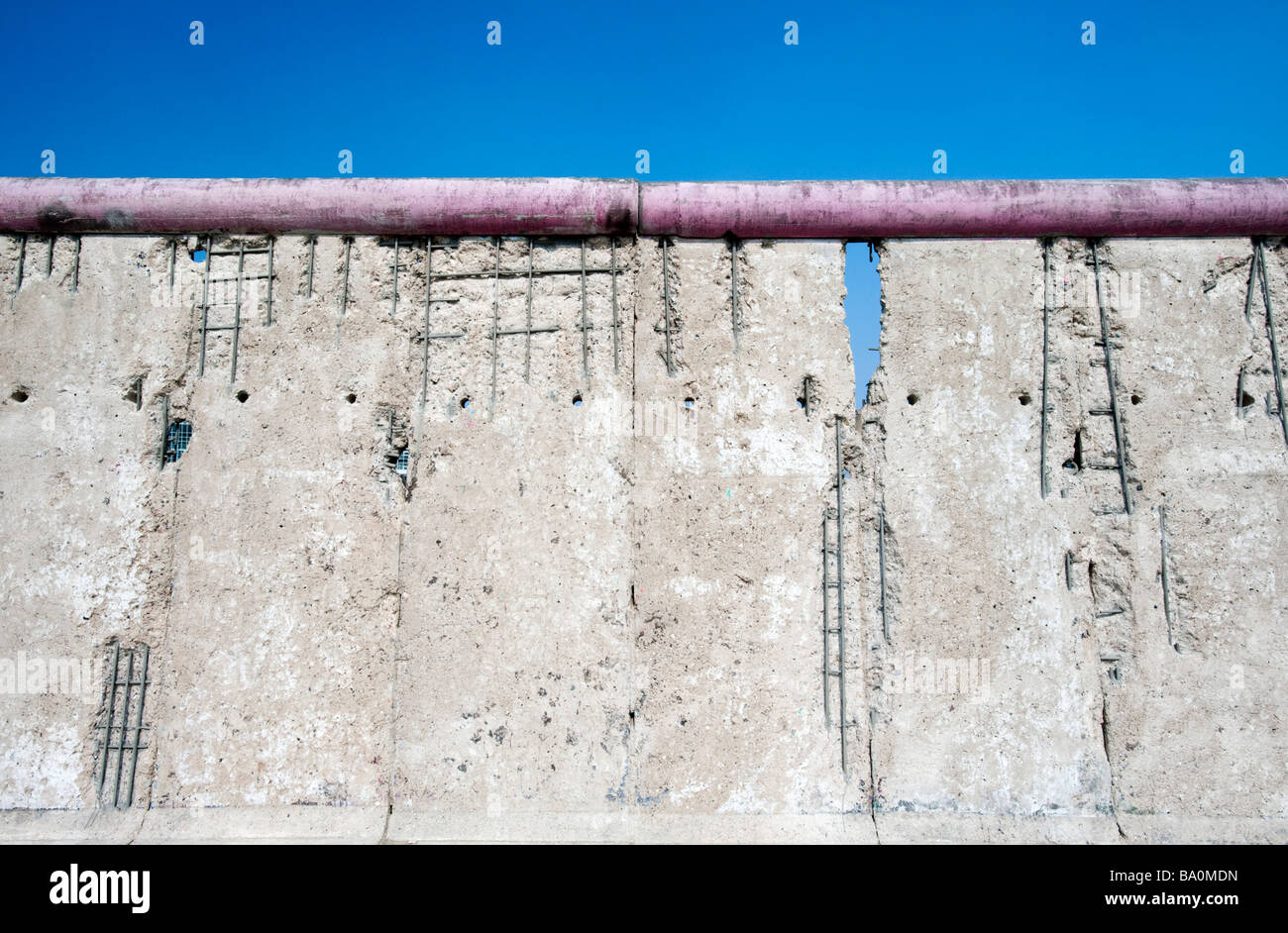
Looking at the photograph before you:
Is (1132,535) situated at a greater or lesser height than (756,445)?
lesser

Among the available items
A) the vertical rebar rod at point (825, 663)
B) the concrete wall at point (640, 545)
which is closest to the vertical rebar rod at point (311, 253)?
the concrete wall at point (640, 545)

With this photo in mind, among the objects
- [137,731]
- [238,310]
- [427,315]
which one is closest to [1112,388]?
[427,315]

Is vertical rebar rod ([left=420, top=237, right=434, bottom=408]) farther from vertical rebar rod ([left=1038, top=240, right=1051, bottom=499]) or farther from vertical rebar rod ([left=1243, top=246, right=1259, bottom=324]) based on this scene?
vertical rebar rod ([left=1243, top=246, right=1259, bottom=324])

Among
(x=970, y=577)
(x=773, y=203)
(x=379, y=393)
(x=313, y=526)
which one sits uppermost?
(x=773, y=203)

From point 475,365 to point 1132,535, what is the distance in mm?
3141

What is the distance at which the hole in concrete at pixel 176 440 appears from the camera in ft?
13.2

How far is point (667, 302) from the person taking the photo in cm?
406

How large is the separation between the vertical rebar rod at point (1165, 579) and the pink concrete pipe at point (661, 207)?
4.42ft

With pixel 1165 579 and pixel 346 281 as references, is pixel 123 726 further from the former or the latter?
pixel 1165 579

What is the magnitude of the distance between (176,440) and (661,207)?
2.53 m

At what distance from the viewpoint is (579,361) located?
404cm
